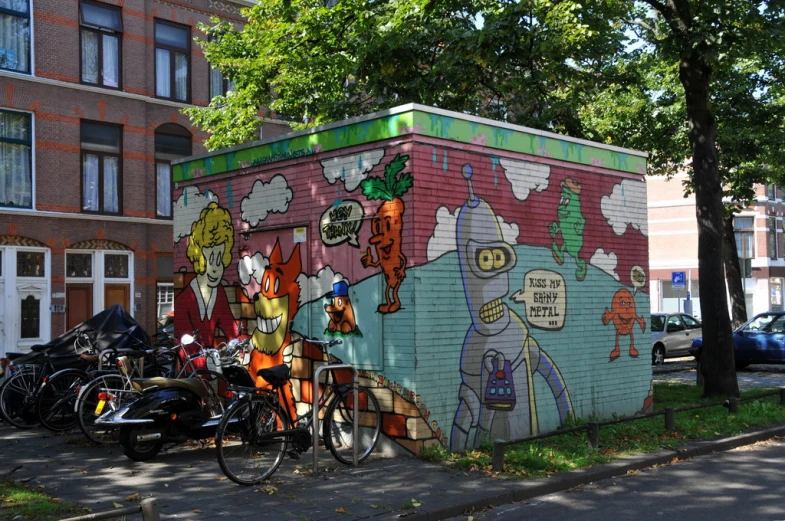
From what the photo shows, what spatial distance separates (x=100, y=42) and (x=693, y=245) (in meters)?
38.3

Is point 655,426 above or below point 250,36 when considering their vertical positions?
below

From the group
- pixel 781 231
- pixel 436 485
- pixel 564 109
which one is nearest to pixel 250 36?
pixel 564 109

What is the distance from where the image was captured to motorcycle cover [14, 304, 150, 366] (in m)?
11.4

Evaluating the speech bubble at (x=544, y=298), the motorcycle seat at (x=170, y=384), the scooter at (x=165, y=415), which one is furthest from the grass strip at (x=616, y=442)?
the motorcycle seat at (x=170, y=384)

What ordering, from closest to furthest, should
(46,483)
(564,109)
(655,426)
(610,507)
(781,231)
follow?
(610,507) → (46,483) → (655,426) → (564,109) → (781,231)

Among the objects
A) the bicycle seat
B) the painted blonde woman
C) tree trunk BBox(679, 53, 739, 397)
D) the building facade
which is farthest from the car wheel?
the building facade

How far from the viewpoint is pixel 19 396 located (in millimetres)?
11125

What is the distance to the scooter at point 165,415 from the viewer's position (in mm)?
8461

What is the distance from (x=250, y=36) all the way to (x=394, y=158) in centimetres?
1209

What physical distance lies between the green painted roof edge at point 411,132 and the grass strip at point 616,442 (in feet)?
11.9

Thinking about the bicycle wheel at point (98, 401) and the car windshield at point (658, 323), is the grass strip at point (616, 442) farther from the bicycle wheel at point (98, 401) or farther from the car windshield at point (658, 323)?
the car windshield at point (658, 323)

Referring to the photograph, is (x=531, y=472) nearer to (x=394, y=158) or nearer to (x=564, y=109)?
(x=394, y=158)

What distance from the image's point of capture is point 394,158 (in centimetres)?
919

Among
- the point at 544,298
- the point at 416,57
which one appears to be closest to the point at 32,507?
the point at 544,298
